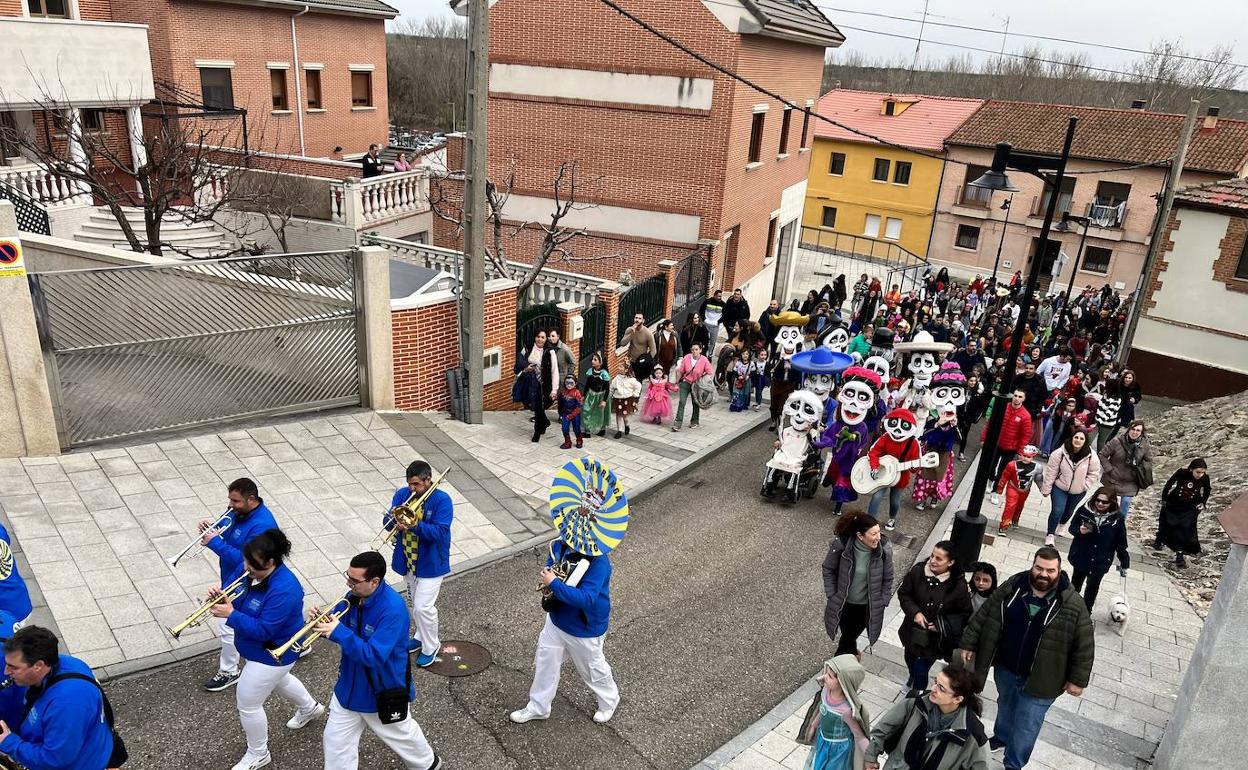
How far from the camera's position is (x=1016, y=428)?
1130 cm

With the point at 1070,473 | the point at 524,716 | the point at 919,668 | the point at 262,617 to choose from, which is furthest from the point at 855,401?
the point at 262,617

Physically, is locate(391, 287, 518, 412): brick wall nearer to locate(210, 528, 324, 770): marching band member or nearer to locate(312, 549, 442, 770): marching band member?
locate(210, 528, 324, 770): marching band member

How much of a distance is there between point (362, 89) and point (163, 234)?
1378cm

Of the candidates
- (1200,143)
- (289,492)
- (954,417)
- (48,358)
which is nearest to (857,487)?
(954,417)

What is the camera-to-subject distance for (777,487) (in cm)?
1120

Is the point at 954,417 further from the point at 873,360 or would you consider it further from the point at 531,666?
the point at 531,666

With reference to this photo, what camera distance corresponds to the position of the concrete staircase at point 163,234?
663 inches

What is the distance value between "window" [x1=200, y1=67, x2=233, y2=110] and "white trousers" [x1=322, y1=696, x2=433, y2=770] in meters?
22.0

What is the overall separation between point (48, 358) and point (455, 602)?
5.11 m

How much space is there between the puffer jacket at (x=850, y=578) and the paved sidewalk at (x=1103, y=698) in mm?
857

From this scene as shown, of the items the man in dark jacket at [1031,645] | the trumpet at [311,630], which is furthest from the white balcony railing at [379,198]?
the man in dark jacket at [1031,645]

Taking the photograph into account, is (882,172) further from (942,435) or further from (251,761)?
(251,761)

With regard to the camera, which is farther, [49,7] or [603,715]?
[49,7]

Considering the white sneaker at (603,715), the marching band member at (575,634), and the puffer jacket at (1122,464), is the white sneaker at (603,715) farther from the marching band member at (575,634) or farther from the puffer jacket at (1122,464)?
the puffer jacket at (1122,464)
